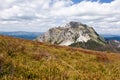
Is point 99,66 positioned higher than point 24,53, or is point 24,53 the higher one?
point 24,53

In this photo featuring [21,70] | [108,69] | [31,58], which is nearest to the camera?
[21,70]

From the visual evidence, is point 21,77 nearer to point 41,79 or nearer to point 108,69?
point 41,79

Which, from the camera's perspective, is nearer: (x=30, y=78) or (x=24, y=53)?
(x=30, y=78)

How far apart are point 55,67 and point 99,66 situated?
8522mm

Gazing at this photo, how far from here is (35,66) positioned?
75.4ft

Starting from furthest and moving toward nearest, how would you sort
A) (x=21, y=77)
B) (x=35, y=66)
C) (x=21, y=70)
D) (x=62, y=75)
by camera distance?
1. (x=35, y=66)
2. (x=62, y=75)
3. (x=21, y=70)
4. (x=21, y=77)

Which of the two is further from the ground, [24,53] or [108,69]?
[24,53]

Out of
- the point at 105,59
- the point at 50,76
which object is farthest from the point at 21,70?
the point at 105,59

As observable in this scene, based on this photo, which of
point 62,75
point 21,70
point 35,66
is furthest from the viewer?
point 35,66

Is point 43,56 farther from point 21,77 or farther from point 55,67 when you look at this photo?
point 21,77

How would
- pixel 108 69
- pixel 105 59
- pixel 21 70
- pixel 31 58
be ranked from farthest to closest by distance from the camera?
pixel 105 59 → pixel 108 69 → pixel 31 58 → pixel 21 70

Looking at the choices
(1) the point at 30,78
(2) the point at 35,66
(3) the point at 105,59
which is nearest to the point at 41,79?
(1) the point at 30,78

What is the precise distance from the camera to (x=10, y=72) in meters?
19.0

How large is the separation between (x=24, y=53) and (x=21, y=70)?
299 inches
